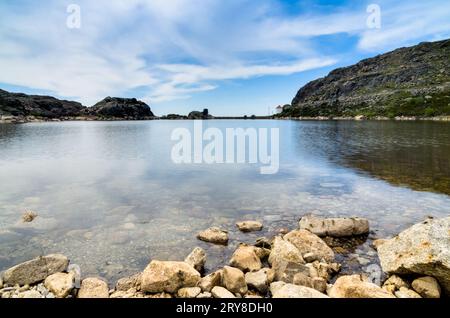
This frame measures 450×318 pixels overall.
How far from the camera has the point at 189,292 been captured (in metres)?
8.64

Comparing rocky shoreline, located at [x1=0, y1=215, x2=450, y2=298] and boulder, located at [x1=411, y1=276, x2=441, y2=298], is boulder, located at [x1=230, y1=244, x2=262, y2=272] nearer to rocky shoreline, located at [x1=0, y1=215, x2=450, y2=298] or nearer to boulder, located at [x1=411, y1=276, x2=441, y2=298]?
rocky shoreline, located at [x1=0, y1=215, x2=450, y2=298]

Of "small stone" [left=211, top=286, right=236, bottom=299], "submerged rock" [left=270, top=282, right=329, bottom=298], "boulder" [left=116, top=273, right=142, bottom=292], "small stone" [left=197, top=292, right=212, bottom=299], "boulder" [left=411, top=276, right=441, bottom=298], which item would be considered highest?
"submerged rock" [left=270, top=282, right=329, bottom=298]

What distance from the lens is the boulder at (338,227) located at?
44.5ft

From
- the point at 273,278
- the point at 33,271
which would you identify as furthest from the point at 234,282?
the point at 33,271

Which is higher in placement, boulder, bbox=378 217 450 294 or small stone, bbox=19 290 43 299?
boulder, bbox=378 217 450 294

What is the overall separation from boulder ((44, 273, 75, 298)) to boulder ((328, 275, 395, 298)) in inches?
297

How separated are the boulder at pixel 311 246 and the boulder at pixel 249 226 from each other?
8.17ft

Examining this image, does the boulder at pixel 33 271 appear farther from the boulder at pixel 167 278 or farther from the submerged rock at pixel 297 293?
the submerged rock at pixel 297 293

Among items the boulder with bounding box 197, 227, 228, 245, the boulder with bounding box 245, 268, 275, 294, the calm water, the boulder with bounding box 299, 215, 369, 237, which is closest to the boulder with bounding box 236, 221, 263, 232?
the calm water

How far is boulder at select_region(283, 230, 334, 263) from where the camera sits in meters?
11.2

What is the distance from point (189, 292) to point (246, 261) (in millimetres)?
2668

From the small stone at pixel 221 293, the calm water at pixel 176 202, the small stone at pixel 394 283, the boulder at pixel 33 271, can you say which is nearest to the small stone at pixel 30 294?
the boulder at pixel 33 271
